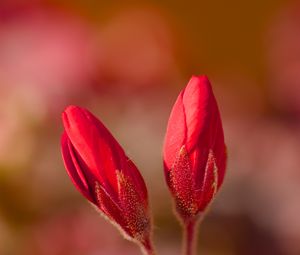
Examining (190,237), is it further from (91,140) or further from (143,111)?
(143,111)

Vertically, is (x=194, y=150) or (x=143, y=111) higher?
(x=194, y=150)

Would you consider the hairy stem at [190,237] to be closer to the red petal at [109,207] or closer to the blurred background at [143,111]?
the red petal at [109,207]

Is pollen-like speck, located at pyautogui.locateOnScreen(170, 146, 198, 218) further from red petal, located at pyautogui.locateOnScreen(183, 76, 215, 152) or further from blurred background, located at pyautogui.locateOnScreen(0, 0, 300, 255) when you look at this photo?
blurred background, located at pyautogui.locateOnScreen(0, 0, 300, 255)

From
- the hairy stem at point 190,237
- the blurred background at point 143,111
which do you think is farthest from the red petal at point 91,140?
the blurred background at point 143,111

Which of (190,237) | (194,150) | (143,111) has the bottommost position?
(143,111)

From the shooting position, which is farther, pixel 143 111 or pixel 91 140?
pixel 143 111

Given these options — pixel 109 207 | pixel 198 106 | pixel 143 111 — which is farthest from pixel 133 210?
pixel 143 111
